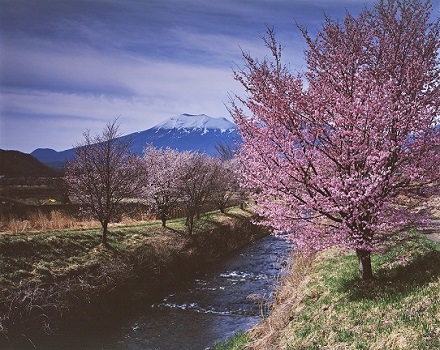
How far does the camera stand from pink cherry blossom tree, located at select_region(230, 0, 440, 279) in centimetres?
821

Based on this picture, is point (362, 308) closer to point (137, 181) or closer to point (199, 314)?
point (199, 314)

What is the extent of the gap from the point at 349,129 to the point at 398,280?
13.5ft

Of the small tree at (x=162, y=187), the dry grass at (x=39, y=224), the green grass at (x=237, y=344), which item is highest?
the small tree at (x=162, y=187)

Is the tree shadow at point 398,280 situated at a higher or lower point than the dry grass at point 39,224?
lower

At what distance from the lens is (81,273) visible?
17.7 meters

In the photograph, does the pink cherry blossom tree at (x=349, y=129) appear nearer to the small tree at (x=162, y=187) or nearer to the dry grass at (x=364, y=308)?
the dry grass at (x=364, y=308)

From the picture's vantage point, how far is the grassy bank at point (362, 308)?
6660mm

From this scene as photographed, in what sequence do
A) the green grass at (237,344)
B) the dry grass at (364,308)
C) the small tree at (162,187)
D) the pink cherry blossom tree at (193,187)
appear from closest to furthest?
the dry grass at (364,308), the green grass at (237,344), the pink cherry blossom tree at (193,187), the small tree at (162,187)

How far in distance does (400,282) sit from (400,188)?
2.30m

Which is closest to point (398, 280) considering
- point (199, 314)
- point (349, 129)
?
point (349, 129)

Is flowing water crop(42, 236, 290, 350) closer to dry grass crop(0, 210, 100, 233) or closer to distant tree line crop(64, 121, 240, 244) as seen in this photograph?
distant tree line crop(64, 121, 240, 244)

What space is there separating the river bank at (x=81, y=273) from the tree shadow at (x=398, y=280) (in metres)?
11.4

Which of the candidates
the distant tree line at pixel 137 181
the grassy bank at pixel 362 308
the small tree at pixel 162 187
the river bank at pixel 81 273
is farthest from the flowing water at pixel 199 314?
the small tree at pixel 162 187

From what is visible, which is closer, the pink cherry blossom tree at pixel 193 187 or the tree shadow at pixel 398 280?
the tree shadow at pixel 398 280
